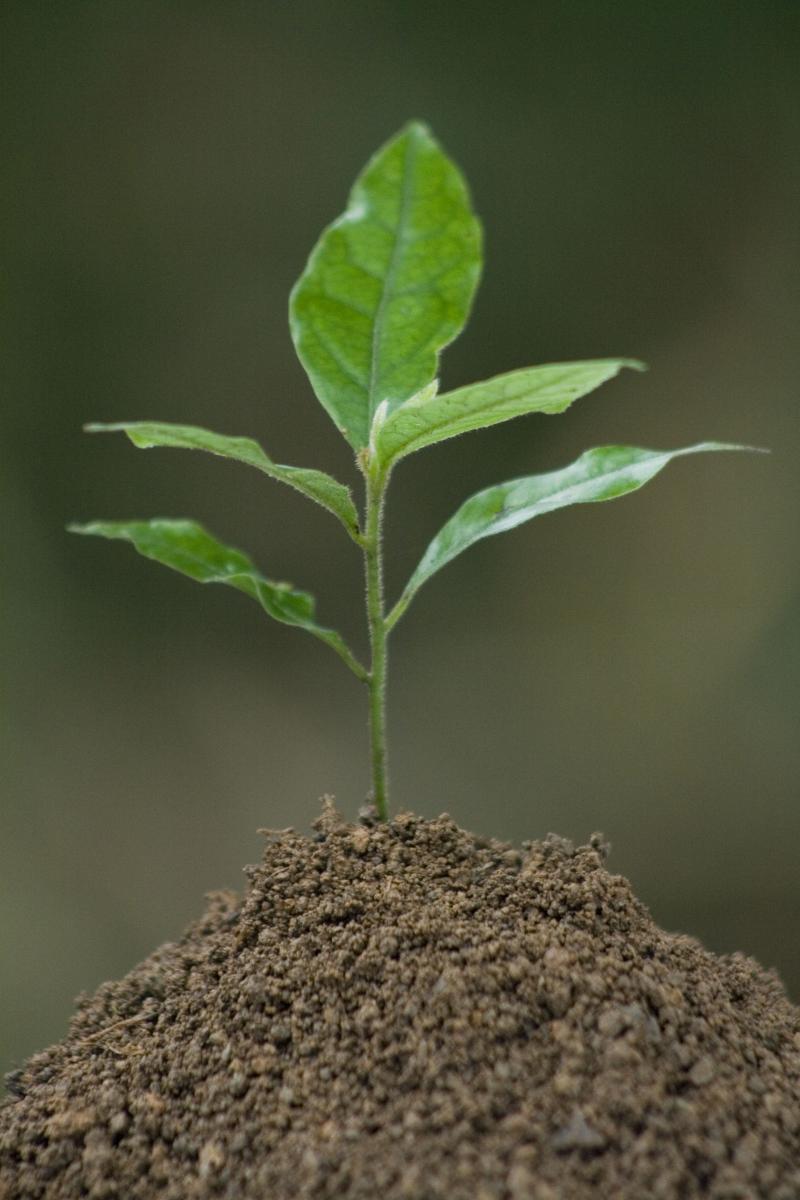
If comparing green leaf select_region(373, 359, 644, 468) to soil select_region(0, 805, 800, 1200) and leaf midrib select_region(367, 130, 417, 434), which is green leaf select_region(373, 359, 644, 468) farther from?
soil select_region(0, 805, 800, 1200)

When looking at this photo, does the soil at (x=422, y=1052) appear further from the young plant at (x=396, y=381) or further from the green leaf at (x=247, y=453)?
the green leaf at (x=247, y=453)

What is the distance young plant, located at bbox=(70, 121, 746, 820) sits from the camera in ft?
3.17

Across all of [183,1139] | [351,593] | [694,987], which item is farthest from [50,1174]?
[351,593]

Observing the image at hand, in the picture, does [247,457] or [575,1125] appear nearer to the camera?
[575,1125]

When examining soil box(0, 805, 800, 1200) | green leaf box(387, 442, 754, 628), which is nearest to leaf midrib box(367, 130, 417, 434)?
green leaf box(387, 442, 754, 628)

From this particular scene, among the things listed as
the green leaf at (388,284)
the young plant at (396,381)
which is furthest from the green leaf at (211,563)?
the green leaf at (388,284)

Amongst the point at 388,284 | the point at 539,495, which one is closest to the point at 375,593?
the point at 539,495

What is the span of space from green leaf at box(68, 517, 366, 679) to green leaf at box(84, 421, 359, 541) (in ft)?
0.33

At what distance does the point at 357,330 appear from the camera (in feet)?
3.48

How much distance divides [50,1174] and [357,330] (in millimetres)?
732

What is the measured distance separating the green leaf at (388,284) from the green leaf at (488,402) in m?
0.05

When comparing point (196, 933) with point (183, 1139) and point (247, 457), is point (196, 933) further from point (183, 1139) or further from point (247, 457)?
point (247, 457)

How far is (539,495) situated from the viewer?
112 centimetres

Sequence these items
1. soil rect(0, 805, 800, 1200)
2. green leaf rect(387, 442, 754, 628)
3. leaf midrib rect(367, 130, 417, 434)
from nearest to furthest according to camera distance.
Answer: soil rect(0, 805, 800, 1200) < leaf midrib rect(367, 130, 417, 434) < green leaf rect(387, 442, 754, 628)
